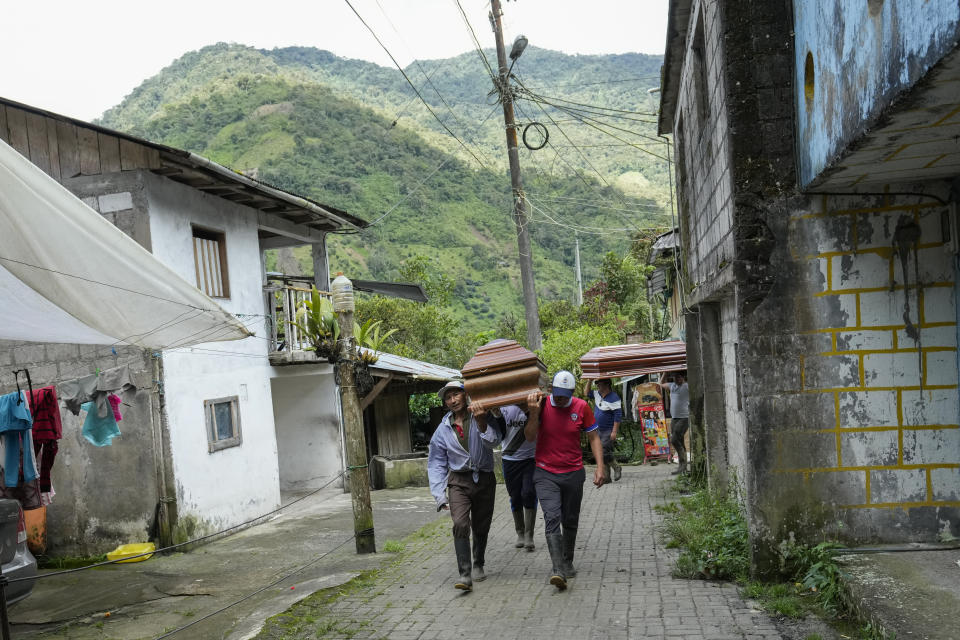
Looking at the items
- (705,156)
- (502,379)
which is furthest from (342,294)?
(705,156)

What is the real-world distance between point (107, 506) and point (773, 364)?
8.84m

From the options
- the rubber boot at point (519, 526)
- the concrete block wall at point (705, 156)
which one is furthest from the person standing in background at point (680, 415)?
the rubber boot at point (519, 526)

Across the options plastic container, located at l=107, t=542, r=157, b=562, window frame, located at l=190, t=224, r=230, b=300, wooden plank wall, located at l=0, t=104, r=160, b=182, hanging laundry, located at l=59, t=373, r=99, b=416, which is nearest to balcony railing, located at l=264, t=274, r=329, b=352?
window frame, located at l=190, t=224, r=230, b=300

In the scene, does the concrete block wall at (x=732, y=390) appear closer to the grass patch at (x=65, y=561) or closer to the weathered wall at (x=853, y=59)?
the weathered wall at (x=853, y=59)

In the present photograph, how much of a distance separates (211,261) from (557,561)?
851 cm

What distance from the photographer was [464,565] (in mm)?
6762

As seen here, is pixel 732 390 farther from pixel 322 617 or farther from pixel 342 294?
pixel 322 617

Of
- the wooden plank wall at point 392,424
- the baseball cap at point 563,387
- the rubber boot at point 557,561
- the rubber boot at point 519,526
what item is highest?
the baseball cap at point 563,387

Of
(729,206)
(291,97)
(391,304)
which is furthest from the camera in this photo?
(291,97)

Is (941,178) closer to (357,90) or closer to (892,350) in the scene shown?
(892,350)

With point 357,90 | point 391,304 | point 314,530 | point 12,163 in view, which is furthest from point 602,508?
point 357,90

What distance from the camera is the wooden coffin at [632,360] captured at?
13.9m

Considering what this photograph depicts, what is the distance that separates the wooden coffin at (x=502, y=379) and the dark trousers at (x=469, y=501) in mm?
870

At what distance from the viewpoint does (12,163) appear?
15.7ft
